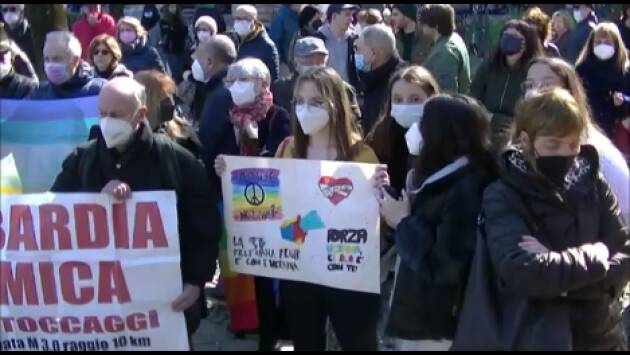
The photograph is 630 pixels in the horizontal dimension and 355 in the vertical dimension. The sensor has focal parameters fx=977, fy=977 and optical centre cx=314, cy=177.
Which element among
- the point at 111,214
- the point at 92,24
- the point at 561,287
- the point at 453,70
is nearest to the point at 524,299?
the point at 561,287

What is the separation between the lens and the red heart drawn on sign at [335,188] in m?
4.52

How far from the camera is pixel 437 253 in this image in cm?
370

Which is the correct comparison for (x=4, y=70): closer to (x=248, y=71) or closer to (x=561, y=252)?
(x=248, y=71)

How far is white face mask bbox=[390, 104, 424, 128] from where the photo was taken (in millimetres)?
4660

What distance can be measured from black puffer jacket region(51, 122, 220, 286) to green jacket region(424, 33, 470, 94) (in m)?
3.39

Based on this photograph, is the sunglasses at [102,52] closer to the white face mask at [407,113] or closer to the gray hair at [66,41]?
the gray hair at [66,41]

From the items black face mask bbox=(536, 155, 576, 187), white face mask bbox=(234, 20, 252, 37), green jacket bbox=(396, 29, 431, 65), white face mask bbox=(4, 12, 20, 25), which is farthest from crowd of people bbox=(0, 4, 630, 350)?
white face mask bbox=(4, 12, 20, 25)

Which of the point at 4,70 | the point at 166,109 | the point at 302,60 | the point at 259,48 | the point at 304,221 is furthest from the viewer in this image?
the point at 259,48

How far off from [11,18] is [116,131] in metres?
7.43

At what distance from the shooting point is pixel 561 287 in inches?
129

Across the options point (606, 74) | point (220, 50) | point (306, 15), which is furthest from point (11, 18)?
point (606, 74)

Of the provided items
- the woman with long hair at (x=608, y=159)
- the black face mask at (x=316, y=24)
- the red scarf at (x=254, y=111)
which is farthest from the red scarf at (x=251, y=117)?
the black face mask at (x=316, y=24)

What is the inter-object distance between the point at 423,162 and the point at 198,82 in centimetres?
390

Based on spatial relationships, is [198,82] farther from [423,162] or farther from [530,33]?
[423,162]
